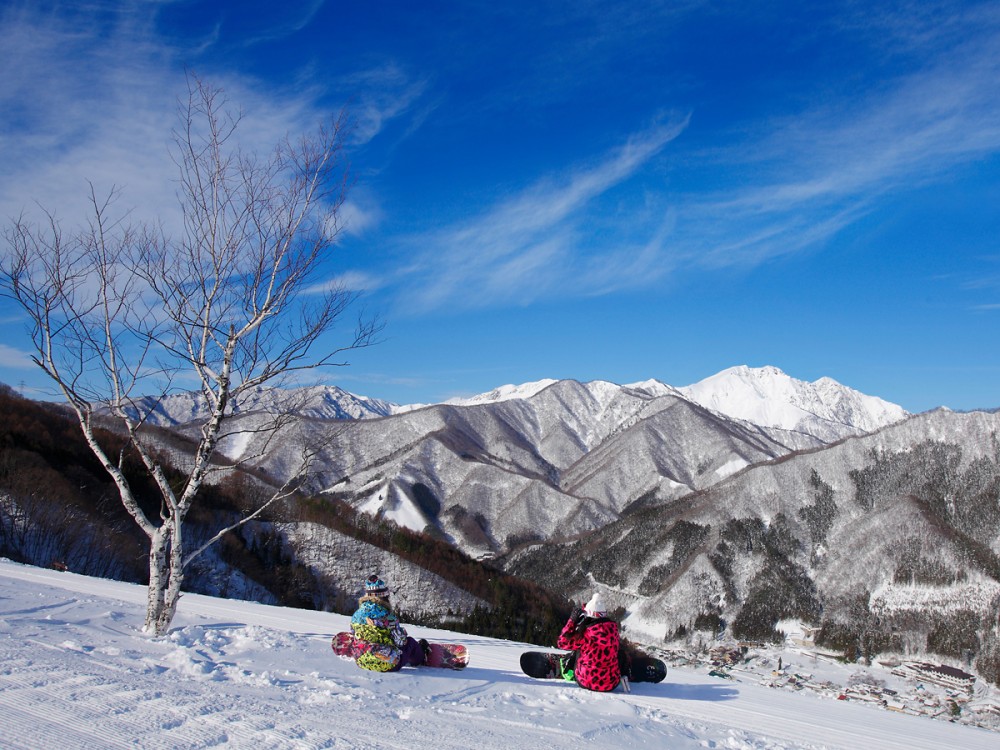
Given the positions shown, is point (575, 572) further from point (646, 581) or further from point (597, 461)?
point (597, 461)

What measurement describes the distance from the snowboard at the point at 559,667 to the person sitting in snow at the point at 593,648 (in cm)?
17

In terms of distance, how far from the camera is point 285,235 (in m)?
9.65

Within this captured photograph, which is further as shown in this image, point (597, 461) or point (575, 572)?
point (597, 461)

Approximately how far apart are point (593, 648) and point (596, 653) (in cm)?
6

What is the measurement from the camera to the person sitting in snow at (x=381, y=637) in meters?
7.47

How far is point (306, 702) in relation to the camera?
5.46 meters

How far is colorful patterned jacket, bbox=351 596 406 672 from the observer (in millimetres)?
7445

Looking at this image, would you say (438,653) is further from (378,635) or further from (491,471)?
(491,471)

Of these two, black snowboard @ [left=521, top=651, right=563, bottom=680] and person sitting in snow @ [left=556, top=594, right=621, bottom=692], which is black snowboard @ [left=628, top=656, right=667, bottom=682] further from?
black snowboard @ [left=521, top=651, right=563, bottom=680]

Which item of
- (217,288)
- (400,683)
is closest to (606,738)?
(400,683)

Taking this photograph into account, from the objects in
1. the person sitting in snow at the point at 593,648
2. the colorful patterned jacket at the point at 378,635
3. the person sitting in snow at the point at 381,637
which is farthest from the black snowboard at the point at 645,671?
the colorful patterned jacket at the point at 378,635

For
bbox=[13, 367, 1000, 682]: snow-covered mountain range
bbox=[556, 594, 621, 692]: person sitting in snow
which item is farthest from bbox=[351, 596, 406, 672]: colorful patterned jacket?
bbox=[13, 367, 1000, 682]: snow-covered mountain range

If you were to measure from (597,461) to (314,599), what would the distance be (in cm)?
13694

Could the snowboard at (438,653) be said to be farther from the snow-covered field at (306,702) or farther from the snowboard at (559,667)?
the snowboard at (559,667)
